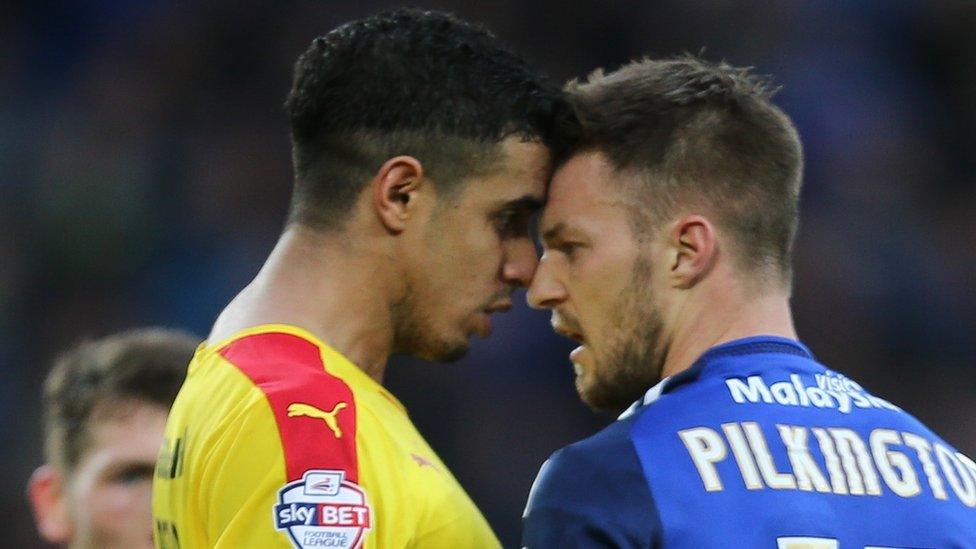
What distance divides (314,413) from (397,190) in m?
0.60

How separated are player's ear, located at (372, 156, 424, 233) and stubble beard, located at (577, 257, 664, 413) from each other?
0.52 meters

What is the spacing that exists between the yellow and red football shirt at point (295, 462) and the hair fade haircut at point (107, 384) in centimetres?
107

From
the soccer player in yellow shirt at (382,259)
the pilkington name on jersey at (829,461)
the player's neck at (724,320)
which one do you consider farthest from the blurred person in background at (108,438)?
the pilkington name on jersey at (829,461)

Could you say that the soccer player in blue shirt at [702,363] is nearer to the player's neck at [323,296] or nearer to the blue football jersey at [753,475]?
the blue football jersey at [753,475]

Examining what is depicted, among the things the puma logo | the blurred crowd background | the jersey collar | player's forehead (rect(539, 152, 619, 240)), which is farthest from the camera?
the blurred crowd background

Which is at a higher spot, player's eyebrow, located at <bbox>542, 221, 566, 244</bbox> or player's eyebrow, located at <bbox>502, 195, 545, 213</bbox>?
player's eyebrow, located at <bbox>502, 195, 545, 213</bbox>

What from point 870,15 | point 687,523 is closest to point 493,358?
point 870,15

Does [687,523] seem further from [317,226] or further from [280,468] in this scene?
[317,226]

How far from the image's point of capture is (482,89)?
11.0ft

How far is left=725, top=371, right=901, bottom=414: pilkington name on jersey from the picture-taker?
3.00 meters

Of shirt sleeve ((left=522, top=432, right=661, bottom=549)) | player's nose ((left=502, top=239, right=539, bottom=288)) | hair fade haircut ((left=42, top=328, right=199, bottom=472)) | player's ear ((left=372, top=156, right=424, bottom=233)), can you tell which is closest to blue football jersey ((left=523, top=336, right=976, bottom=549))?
shirt sleeve ((left=522, top=432, right=661, bottom=549))

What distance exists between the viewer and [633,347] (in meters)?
3.36

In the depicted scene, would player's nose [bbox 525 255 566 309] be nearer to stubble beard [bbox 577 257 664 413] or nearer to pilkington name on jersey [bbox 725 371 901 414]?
stubble beard [bbox 577 257 664 413]

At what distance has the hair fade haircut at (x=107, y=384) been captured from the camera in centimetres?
426
